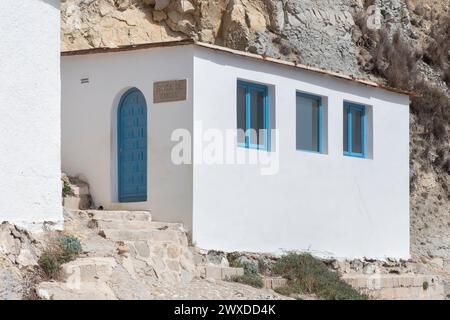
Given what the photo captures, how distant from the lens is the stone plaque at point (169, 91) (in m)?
17.5

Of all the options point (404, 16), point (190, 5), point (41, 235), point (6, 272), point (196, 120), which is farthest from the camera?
point (404, 16)

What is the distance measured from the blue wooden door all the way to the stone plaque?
1.41 feet

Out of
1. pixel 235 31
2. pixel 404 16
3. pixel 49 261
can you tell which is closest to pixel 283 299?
pixel 49 261

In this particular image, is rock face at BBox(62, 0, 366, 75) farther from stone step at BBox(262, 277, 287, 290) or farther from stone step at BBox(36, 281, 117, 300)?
stone step at BBox(36, 281, 117, 300)

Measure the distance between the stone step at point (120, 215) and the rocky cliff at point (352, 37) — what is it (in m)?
7.46

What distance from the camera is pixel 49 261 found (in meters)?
14.4

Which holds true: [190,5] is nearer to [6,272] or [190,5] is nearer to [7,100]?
[7,100]

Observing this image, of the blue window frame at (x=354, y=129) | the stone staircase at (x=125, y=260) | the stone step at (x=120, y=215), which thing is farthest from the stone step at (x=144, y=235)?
the blue window frame at (x=354, y=129)

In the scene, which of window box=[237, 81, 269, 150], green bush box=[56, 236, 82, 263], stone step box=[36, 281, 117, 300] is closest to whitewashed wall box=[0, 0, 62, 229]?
green bush box=[56, 236, 82, 263]

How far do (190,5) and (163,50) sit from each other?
7488mm

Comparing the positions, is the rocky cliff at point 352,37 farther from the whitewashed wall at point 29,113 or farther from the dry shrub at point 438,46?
the whitewashed wall at point 29,113

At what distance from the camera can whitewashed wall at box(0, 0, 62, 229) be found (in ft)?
48.2

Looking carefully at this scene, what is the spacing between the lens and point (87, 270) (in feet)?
47.6

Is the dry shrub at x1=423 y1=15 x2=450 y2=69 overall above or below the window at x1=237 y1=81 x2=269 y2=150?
above
